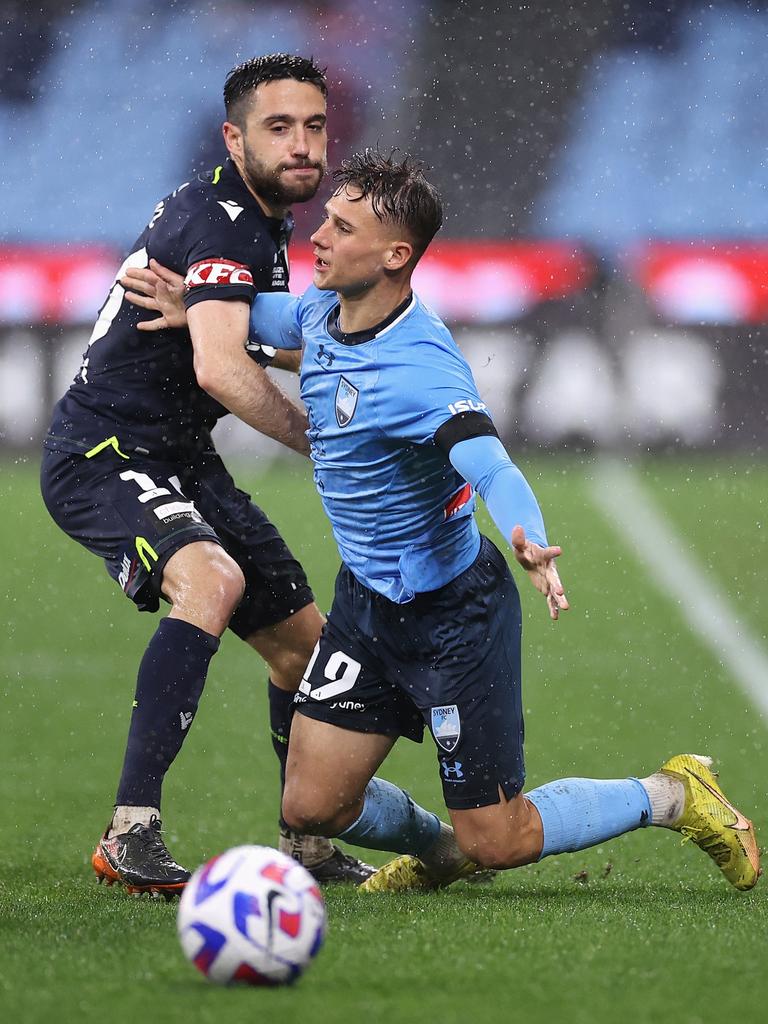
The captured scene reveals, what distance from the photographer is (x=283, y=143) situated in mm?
4574

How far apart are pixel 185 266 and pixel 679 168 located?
15270mm

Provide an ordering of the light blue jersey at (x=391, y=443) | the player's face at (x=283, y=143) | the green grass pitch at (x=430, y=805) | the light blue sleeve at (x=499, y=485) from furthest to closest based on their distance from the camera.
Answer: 1. the player's face at (x=283, y=143)
2. the light blue jersey at (x=391, y=443)
3. the light blue sleeve at (x=499, y=485)
4. the green grass pitch at (x=430, y=805)

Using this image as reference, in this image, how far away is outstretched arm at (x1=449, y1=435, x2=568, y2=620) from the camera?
3.53m

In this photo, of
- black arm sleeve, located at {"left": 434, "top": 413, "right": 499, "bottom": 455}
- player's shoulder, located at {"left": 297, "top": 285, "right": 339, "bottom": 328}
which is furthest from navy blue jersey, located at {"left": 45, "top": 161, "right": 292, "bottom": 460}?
black arm sleeve, located at {"left": 434, "top": 413, "right": 499, "bottom": 455}

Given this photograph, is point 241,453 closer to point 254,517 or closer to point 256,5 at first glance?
point 256,5

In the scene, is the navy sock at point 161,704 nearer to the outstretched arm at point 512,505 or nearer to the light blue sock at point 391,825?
the light blue sock at point 391,825

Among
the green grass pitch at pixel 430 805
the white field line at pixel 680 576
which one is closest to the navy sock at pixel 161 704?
the green grass pitch at pixel 430 805

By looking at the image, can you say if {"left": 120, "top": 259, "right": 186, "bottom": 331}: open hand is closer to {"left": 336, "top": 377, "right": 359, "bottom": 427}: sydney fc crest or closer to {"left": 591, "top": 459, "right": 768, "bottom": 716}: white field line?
{"left": 336, "top": 377, "right": 359, "bottom": 427}: sydney fc crest

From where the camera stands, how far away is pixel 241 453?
1473cm

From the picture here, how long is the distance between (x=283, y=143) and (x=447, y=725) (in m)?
1.73

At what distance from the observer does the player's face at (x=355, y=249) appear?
409 centimetres

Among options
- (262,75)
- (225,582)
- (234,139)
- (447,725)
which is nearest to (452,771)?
(447,725)

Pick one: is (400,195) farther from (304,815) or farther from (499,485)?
(304,815)

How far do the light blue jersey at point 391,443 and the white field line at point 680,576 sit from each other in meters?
3.12
